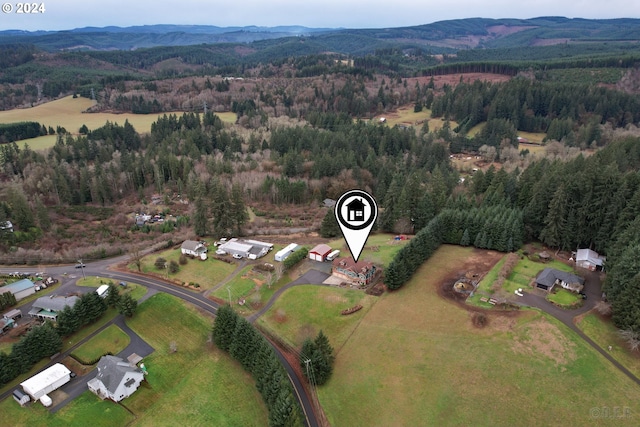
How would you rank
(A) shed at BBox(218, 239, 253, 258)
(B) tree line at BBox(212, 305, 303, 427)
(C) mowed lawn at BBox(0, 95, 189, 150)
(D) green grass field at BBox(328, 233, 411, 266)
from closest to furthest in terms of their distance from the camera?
1. (B) tree line at BBox(212, 305, 303, 427)
2. (D) green grass field at BBox(328, 233, 411, 266)
3. (A) shed at BBox(218, 239, 253, 258)
4. (C) mowed lawn at BBox(0, 95, 189, 150)

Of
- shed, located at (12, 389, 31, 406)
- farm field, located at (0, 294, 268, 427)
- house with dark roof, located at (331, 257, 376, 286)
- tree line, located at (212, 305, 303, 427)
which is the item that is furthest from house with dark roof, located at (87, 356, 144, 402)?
house with dark roof, located at (331, 257, 376, 286)

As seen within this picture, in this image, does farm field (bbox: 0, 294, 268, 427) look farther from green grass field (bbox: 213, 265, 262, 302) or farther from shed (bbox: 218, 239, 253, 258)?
shed (bbox: 218, 239, 253, 258)

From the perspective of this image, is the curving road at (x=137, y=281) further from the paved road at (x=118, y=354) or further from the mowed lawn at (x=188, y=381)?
the paved road at (x=118, y=354)

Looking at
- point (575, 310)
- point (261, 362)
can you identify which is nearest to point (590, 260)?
point (575, 310)

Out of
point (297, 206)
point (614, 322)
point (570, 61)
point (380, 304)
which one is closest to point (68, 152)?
point (297, 206)

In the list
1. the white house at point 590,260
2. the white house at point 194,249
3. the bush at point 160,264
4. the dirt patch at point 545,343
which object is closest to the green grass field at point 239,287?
the white house at point 194,249
